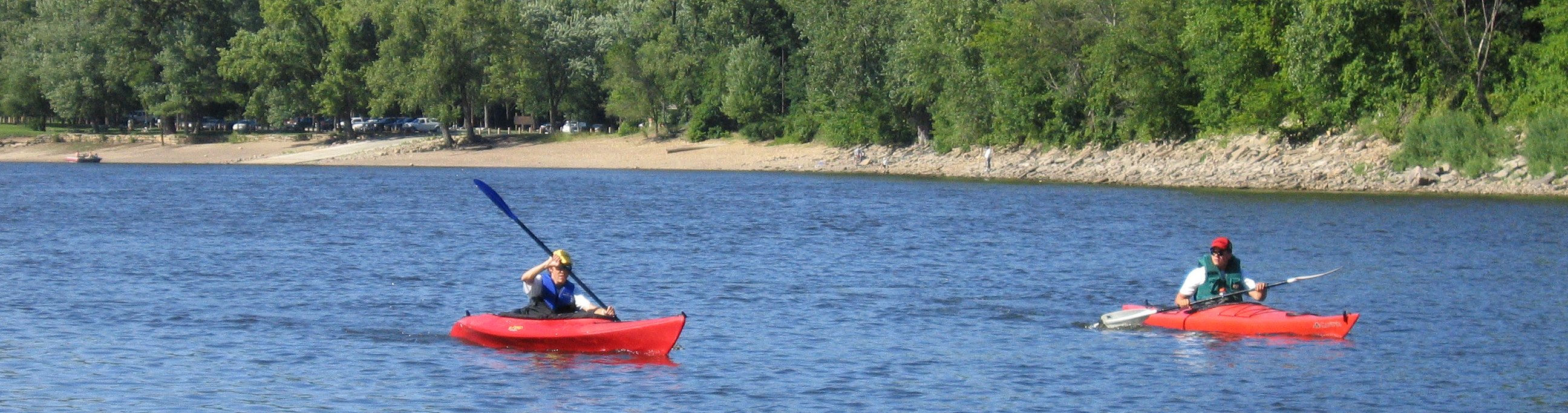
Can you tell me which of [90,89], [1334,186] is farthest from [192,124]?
[1334,186]

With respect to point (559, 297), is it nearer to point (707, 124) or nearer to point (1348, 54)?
point (1348, 54)

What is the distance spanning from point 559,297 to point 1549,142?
3877 centimetres

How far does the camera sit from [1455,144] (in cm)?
4806

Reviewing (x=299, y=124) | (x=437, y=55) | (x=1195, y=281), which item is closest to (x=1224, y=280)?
(x=1195, y=281)

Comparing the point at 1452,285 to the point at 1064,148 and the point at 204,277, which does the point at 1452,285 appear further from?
the point at 1064,148

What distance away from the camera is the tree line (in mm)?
49500

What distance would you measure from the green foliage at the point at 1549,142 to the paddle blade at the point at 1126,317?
32266 mm

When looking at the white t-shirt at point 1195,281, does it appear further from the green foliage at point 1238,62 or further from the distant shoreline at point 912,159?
the green foliage at point 1238,62

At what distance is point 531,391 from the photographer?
49.1 feet

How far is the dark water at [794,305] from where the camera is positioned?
15047 mm

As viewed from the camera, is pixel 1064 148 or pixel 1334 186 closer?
pixel 1334 186

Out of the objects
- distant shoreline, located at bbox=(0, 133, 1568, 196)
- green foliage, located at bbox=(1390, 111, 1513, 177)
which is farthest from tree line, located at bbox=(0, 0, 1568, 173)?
distant shoreline, located at bbox=(0, 133, 1568, 196)

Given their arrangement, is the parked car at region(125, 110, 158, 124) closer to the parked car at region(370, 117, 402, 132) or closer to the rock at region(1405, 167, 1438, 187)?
the parked car at region(370, 117, 402, 132)

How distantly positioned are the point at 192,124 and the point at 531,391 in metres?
80.5
